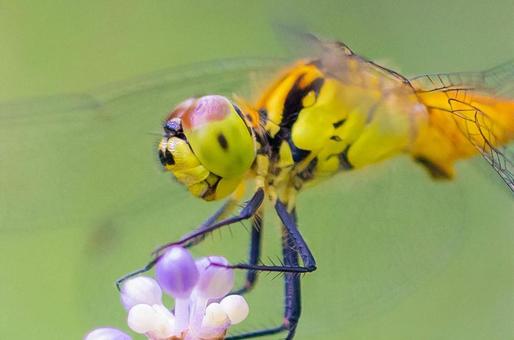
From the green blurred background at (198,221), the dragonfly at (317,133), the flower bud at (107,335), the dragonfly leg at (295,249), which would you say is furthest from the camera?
the green blurred background at (198,221)

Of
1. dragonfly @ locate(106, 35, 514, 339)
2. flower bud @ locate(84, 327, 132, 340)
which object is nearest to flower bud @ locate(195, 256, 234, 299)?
flower bud @ locate(84, 327, 132, 340)

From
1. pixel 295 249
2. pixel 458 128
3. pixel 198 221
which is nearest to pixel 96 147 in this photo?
pixel 198 221

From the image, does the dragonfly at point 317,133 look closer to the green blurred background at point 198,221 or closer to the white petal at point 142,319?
the green blurred background at point 198,221

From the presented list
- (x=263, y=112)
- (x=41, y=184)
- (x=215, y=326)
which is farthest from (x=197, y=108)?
(x=41, y=184)

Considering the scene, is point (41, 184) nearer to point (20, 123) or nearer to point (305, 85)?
point (20, 123)

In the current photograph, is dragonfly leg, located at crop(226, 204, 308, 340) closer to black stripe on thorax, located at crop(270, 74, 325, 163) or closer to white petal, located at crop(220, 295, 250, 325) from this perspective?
black stripe on thorax, located at crop(270, 74, 325, 163)

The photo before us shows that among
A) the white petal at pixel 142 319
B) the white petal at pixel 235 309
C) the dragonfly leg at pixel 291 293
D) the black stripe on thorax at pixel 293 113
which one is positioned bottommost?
the white petal at pixel 142 319

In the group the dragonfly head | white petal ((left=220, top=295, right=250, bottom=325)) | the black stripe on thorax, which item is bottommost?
white petal ((left=220, top=295, right=250, bottom=325))

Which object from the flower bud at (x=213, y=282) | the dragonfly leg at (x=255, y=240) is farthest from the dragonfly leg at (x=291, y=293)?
the flower bud at (x=213, y=282)
